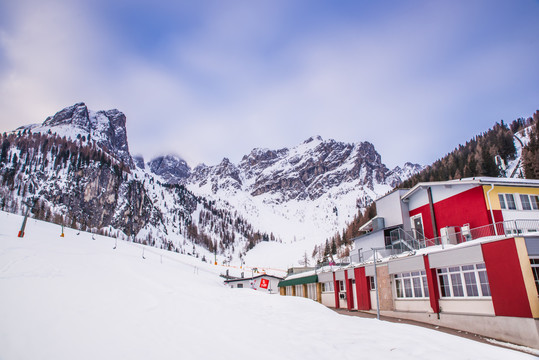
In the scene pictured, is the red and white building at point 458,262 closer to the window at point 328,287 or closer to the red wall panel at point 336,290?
the red wall panel at point 336,290

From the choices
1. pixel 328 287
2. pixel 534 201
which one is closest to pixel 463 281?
pixel 534 201

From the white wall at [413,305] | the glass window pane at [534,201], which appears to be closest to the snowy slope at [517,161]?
the glass window pane at [534,201]

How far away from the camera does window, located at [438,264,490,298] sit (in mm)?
16625

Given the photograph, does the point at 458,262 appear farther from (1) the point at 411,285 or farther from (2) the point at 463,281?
(1) the point at 411,285

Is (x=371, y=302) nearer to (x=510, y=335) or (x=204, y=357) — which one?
(x=510, y=335)

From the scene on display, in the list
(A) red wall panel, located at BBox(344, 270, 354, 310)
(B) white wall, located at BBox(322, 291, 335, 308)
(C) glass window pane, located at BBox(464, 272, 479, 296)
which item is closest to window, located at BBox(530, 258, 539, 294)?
(C) glass window pane, located at BBox(464, 272, 479, 296)

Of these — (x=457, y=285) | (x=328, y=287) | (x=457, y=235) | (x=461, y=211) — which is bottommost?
(x=328, y=287)

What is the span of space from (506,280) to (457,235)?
6.66 meters

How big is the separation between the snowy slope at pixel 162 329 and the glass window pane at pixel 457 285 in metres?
8.51

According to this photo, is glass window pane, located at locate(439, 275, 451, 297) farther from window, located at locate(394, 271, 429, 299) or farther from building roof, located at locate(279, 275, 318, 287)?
building roof, located at locate(279, 275, 318, 287)

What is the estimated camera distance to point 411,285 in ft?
70.9

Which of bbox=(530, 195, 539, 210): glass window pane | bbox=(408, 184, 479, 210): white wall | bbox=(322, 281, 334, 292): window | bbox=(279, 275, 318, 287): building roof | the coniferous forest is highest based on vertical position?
the coniferous forest

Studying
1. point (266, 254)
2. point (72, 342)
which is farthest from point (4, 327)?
point (266, 254)

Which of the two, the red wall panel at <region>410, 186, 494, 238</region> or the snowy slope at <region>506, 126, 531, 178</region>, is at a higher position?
the snowy slope at <region>506, 126, 531, 178</region>
